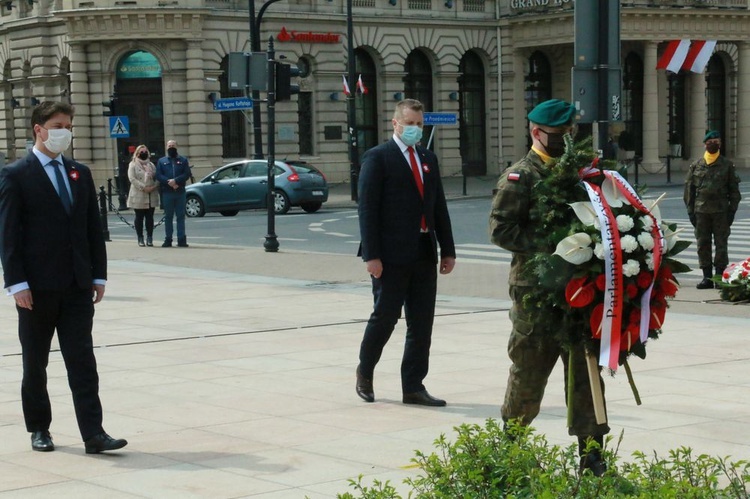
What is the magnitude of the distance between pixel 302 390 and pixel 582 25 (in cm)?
377

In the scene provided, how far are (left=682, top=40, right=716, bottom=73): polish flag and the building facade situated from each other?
1.41 metres

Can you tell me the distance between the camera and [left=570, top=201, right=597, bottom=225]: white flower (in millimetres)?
6160

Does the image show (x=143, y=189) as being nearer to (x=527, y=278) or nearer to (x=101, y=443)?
(x=101, y=443)

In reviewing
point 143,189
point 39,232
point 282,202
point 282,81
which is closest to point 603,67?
point 39,232

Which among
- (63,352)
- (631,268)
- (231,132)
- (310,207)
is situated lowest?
(310,207)

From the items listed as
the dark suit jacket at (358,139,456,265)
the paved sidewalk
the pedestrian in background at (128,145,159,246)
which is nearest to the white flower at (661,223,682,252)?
the paved sidewalk

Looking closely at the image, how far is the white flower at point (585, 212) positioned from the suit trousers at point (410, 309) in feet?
9.24

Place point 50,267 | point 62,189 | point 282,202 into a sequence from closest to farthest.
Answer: point 50,267, point 62,189, point 282,202

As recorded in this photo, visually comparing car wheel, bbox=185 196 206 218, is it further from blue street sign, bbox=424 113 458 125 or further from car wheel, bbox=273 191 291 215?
blue street sign, bbox=424 113 458 125

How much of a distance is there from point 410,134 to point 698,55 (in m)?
47.7

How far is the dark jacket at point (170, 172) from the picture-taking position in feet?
78.8

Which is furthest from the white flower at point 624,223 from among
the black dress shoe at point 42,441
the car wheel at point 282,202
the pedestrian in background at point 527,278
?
the car wheel at point 282,202

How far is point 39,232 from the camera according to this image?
7703 millimetres

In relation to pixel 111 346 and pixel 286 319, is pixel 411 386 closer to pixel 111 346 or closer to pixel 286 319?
pixel 111 346
